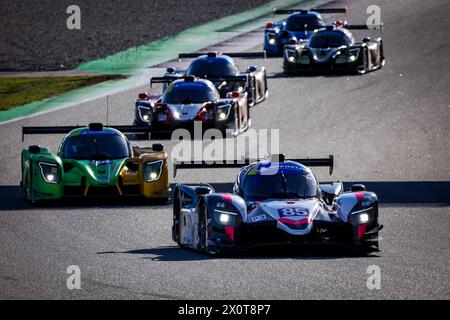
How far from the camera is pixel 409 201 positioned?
25.1 metres

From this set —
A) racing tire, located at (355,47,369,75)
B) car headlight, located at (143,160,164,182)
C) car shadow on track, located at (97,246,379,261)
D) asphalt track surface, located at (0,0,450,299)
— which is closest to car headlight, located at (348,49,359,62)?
racing tire, located at (355,47,369,75)

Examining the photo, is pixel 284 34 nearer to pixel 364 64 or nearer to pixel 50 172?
pixel 364 64

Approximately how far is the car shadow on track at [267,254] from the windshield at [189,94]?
15199 millimetres

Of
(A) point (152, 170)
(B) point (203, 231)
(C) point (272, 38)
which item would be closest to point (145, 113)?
(A) point (152, 170)

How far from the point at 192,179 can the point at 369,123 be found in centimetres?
924

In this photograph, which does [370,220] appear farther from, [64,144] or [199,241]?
[64,144]

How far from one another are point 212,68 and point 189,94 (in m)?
3.94

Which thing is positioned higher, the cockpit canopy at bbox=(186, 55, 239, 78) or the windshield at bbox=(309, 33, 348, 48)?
the windshield at bbox=(309, 33, 348, 48)

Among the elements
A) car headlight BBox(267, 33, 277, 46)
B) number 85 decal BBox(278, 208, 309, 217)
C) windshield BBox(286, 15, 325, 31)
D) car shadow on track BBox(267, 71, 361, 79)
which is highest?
windshield BBox(286, 15, 325, 31)

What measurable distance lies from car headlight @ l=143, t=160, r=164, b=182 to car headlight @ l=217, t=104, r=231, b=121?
9102 millimetres

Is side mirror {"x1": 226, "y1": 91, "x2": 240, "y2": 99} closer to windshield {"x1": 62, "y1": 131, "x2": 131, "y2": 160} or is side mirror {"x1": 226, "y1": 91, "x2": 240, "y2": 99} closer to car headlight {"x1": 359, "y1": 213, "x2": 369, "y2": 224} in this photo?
windshield {"x1": 62, "y1": 131, "x2": 131, "y2": 160}

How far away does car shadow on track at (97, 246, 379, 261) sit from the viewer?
18328 mm

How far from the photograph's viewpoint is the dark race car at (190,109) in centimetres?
3381

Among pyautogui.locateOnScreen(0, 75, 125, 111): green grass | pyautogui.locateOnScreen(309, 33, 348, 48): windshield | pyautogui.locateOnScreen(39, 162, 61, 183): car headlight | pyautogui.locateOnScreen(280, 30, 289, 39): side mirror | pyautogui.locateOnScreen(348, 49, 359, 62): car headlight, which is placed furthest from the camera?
pyautogui.locateOnScreen(280, 30, 289, 39): side mirror
